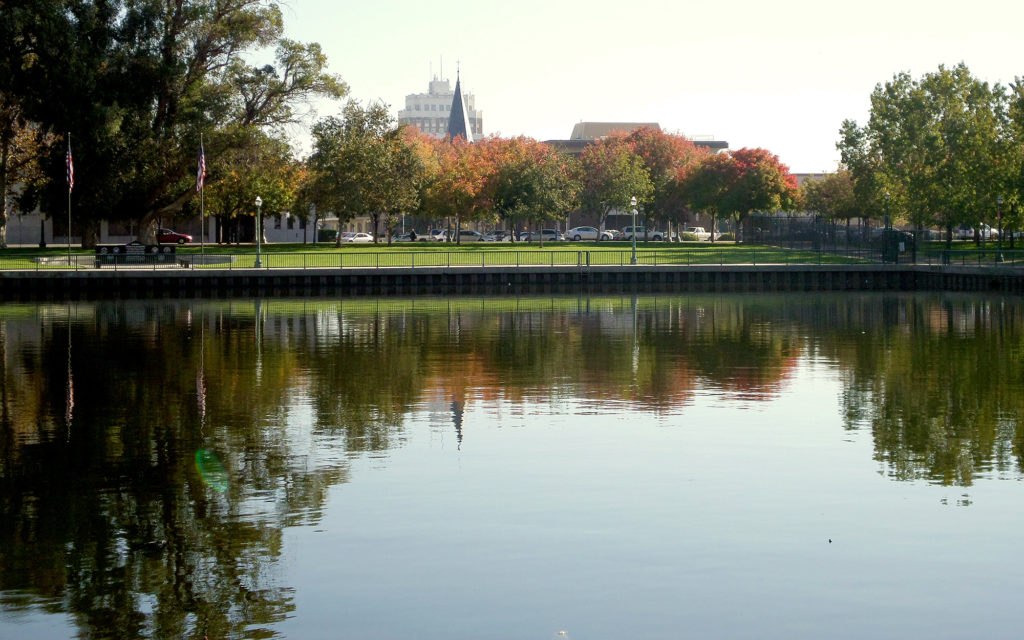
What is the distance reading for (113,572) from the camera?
12.9 meters

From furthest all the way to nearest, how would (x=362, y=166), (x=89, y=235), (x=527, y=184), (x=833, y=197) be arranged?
(x=833, y=197) → (x=527, y=184) → (x=362, y=166) → (x=89, y=235)

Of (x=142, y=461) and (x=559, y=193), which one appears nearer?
(x=142, y=461)

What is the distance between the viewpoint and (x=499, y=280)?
7162 cm

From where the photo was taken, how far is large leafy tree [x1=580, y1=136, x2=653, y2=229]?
4739 inches

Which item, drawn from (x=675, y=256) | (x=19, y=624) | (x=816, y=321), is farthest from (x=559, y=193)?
(x=19, y=624)

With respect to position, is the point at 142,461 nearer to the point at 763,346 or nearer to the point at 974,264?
the point at 763,346

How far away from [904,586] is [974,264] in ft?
201

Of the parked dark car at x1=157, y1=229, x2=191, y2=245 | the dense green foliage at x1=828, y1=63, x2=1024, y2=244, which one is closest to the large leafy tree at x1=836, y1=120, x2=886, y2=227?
the dense green foliage at x1=828, y1=63, x2=1024, y2=244

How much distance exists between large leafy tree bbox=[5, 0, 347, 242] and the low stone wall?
11.9 meters

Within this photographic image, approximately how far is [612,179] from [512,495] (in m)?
106

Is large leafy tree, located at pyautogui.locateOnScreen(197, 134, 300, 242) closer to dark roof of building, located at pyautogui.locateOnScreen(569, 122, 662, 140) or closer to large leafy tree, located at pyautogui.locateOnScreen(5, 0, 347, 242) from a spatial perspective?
large leafy tree, located at pyautogui.locateOnScreen(5, 0, 347, 242)

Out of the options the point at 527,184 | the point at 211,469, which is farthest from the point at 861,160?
the point at 211,469

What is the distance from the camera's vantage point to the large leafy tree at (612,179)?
120 metres

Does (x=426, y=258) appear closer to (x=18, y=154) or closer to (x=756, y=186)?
(x=18, y=154)
